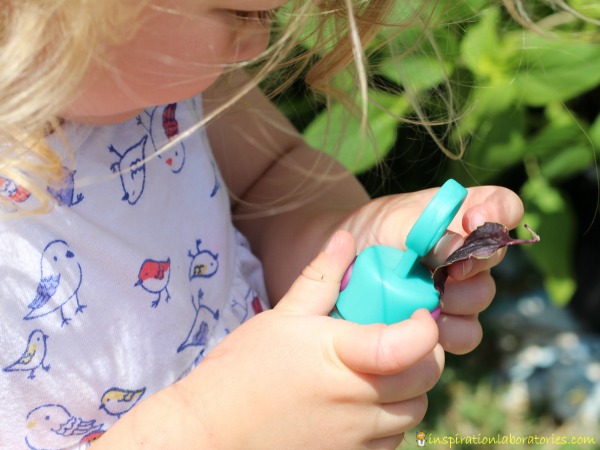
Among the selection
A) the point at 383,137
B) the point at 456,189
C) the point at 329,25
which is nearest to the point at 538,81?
the point at 383,137

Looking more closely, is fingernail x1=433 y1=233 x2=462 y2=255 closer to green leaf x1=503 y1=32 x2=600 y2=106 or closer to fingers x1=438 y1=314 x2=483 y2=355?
fingers x1=438 y1=314 x2=483 y2=355

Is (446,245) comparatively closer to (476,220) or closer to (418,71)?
(476,220)

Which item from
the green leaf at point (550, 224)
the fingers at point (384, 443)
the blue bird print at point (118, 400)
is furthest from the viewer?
the green leaf at point (550, 224)

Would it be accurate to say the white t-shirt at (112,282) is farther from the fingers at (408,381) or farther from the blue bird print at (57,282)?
the fingers at (408,381)

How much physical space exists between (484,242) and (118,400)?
429 mm

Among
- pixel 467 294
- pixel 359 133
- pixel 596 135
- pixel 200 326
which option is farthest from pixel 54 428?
pixel 596 135

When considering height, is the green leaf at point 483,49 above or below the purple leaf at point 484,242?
below

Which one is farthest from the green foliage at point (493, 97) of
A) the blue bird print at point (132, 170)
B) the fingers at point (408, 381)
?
the fingers at point (408, 381)

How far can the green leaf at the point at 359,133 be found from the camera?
112 cm

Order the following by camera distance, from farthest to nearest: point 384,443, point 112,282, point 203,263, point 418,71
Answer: point 418,71 → point 203,263 → point 112,282 → point 384,443

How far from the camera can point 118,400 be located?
88 centimetres

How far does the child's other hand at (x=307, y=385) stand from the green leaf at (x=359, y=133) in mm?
380

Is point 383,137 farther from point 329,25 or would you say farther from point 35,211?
point 35,211

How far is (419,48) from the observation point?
1084 mm
